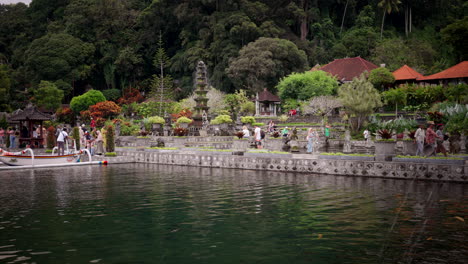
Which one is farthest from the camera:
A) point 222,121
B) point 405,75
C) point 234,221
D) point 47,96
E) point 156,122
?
point 47,96

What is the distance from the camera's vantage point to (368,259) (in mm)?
7656

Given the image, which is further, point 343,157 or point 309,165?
point 309,165

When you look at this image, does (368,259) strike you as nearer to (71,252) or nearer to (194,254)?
(194,254)

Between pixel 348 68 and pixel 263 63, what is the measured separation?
1021 cm

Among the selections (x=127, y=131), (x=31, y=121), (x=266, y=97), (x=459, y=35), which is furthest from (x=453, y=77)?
(x=31, y=121)

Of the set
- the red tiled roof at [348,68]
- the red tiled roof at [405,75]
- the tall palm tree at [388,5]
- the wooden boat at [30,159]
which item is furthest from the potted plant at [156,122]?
the tall palm tree at [388,5]

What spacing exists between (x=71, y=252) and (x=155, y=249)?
1518 millimetres

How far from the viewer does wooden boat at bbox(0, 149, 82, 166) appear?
73.3 ft

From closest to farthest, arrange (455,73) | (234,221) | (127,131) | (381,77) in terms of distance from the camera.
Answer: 1. (234,221)
2. (127,131)
3. (455,73)
4. (381,77)

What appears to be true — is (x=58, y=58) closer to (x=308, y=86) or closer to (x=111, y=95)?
(x=111, y=95)

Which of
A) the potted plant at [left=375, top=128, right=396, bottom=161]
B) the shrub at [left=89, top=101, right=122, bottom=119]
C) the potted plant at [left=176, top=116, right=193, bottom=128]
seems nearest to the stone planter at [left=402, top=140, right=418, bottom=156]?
the potted plant at [left=375, top=128, right=396, bottom=161]

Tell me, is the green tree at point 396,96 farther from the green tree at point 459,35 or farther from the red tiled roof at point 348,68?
the green tree at point 459,35

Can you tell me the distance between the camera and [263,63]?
5338 cm

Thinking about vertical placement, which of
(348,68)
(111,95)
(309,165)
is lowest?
(309,165)
